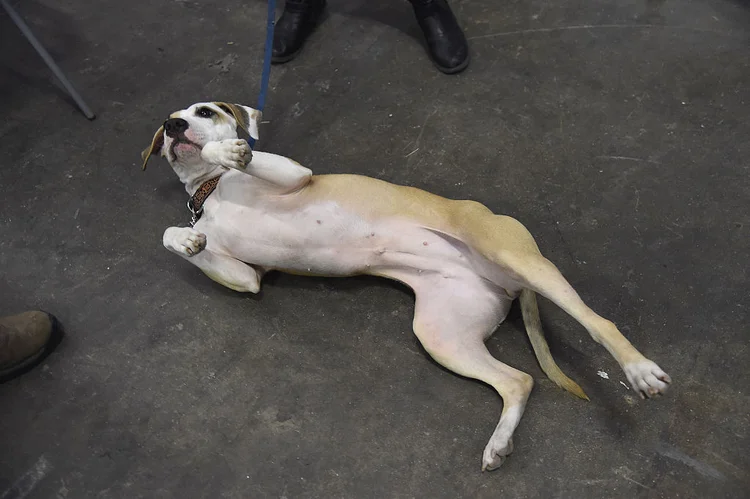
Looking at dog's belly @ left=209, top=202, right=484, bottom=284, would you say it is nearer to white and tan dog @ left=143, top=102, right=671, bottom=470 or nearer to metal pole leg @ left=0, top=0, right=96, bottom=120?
white and tan dog @ left=143, top=102, right=671, bottom=470

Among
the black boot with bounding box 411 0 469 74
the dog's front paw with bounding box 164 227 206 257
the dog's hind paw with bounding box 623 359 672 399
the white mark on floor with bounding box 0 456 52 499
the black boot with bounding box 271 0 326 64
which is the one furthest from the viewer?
the black boot with bounding box 271 0 326 64

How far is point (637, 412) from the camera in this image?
2.50 meters

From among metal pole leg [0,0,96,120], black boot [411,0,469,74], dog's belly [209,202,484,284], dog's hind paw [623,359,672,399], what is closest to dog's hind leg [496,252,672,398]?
dog's hind paw [623,359,672,399]

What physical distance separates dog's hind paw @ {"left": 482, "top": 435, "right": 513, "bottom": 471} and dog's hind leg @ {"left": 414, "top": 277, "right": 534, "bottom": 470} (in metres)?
0.07

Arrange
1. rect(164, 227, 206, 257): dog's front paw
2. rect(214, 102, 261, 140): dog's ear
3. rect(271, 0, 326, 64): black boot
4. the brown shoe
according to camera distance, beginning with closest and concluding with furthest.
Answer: rect(164, 227, 206, 257): dog's front paw < the brown shoe < rect(214, 102, 261, 140): dog's ear < rect(271, 0, 326, 64): black boot

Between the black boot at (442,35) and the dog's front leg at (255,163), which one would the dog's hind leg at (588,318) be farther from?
the black boot at (442,35)

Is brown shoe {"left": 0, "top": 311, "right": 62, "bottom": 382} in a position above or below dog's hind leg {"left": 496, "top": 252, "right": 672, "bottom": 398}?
below

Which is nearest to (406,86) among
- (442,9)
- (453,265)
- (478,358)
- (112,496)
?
(442,9)

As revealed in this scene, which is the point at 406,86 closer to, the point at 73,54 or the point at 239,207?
the point at 239,207

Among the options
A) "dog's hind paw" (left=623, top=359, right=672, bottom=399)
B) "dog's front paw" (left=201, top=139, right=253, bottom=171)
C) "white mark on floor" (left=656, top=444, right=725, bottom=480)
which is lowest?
"white mark on floor" (left=656, top=444, right=725, bottom=480)

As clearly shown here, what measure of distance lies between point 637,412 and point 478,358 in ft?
2.07

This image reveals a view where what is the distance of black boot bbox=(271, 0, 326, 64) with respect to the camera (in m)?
4.02

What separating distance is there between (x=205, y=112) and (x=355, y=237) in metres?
0.83

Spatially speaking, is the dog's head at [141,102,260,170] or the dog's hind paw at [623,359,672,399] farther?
the dog's head at [141,102,260,170]
